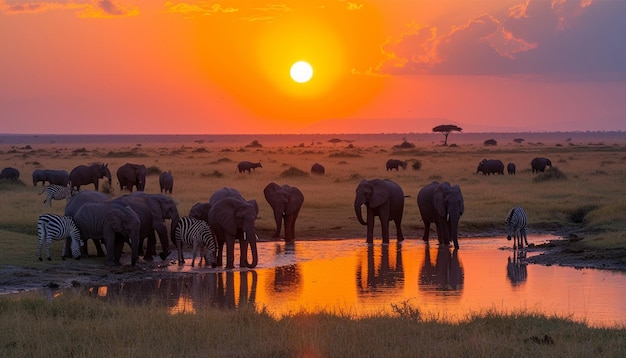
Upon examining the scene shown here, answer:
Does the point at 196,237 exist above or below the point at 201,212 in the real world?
below

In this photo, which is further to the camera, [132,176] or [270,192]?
[132,176]

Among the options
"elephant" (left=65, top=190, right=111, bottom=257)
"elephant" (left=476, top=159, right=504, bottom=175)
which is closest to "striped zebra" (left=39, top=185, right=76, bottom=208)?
"elephant" (left=65, top=190, right=111, bottom=257)

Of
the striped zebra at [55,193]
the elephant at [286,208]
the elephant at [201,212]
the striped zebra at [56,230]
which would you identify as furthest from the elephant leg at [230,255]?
the striped zebra at [55,193]

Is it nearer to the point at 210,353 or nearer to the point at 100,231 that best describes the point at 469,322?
the point at 210,353

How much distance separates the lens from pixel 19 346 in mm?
11031

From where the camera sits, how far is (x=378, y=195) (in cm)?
2659

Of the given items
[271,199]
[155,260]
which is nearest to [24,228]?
[155,260]

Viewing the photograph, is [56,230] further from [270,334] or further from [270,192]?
[270,334]

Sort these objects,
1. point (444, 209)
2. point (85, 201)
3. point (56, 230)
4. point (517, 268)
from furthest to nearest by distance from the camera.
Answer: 1. point (444, 209)
2. point (85, 201)
3. point (517, 268)
4. point (56, 230)

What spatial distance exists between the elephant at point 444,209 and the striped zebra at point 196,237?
24.7ft

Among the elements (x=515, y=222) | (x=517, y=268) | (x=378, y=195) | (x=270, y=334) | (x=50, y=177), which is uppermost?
(x=50, y=177)

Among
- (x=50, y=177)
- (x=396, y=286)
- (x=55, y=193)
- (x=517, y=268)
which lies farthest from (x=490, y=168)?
(x=396, y=286)

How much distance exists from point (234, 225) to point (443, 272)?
521cm

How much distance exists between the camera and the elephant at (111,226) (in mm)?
19922
